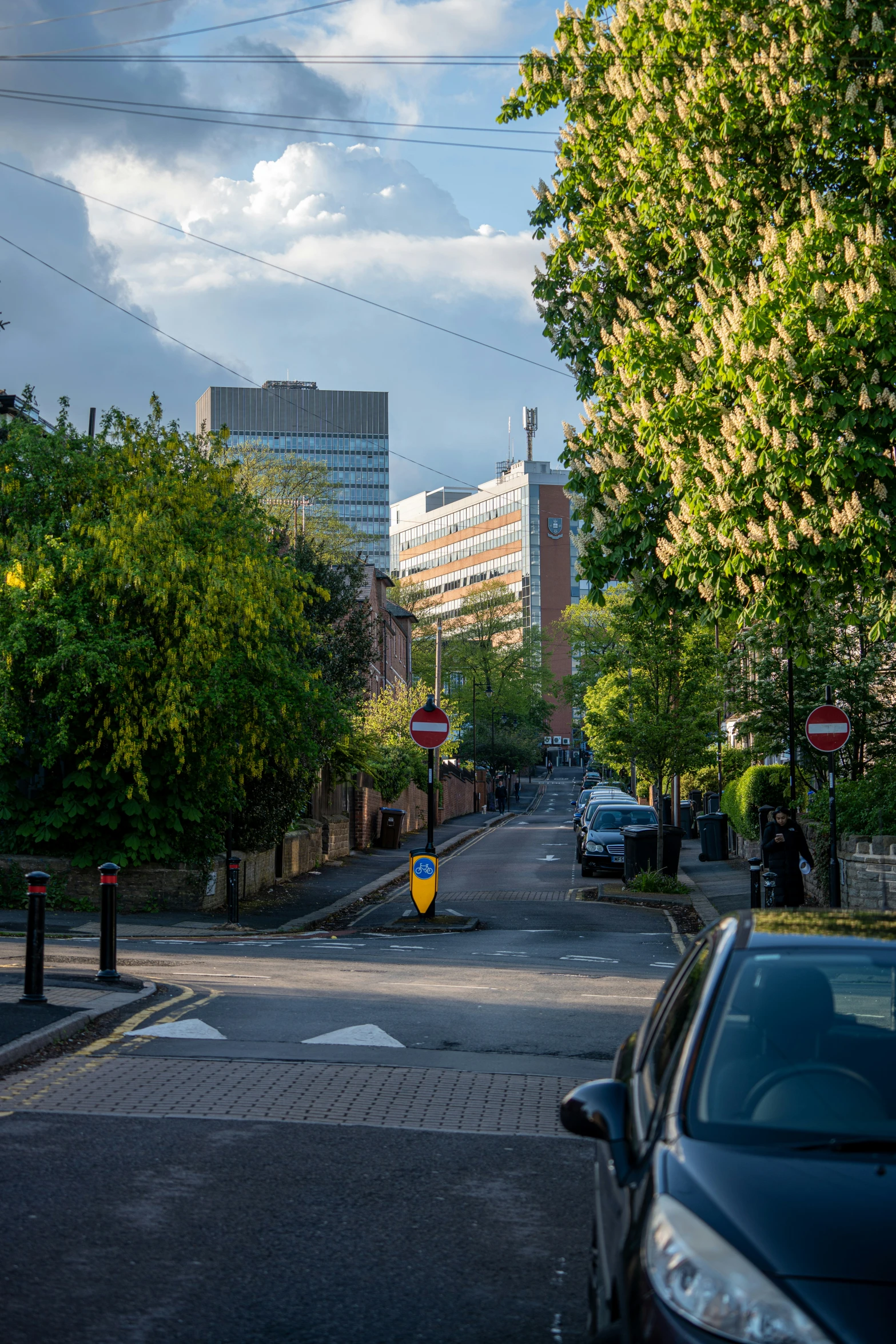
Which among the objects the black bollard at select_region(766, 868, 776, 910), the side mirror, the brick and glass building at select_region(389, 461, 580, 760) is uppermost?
the brick and glass building at select_region(389, 461, 580, 760)

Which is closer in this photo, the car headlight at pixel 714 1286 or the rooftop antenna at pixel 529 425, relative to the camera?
the car headlight at pixel 714 1286

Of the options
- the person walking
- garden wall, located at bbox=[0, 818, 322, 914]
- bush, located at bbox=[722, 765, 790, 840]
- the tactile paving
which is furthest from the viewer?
bush, located at bbox=[722, 765, 790, 840]

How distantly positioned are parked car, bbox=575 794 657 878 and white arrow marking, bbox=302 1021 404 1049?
21061 millimetres

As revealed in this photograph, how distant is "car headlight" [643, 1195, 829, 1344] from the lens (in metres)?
2.61

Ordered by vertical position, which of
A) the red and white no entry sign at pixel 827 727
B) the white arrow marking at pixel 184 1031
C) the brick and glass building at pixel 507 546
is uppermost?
the brick and glass building at pixel 507 546

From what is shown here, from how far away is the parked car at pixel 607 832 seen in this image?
30.9m

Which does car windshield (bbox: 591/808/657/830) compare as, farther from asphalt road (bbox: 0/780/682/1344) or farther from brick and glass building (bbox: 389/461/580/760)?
brick and glass building (bbox: 389/461/580/760)

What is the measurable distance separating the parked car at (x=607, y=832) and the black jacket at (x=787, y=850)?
12.1 meters

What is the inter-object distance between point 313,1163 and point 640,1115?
3.30m

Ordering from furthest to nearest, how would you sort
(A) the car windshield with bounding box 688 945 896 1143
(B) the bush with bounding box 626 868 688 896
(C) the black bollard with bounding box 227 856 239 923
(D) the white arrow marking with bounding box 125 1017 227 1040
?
(B) the bush with bounding box 626 868 688 896 → (C) the black bollard with bounding box 227 856 239 923 → (D) the white arrow marking with bounding box 125 1017 227 1040 → (A) the car windshield with bounding box 688 945 896 1143

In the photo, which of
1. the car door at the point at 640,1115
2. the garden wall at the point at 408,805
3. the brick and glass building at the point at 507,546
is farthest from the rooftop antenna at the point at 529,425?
the car door at the point at 640,1115

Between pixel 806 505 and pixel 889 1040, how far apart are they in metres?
9.91

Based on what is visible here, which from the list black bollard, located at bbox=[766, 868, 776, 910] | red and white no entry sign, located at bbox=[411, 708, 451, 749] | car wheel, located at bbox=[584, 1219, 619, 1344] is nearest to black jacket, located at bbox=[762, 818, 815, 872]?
black bollard, located at bbox=[766, 868, 776, 910]

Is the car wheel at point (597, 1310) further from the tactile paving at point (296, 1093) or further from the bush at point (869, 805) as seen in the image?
the bush at point (869, 805)
